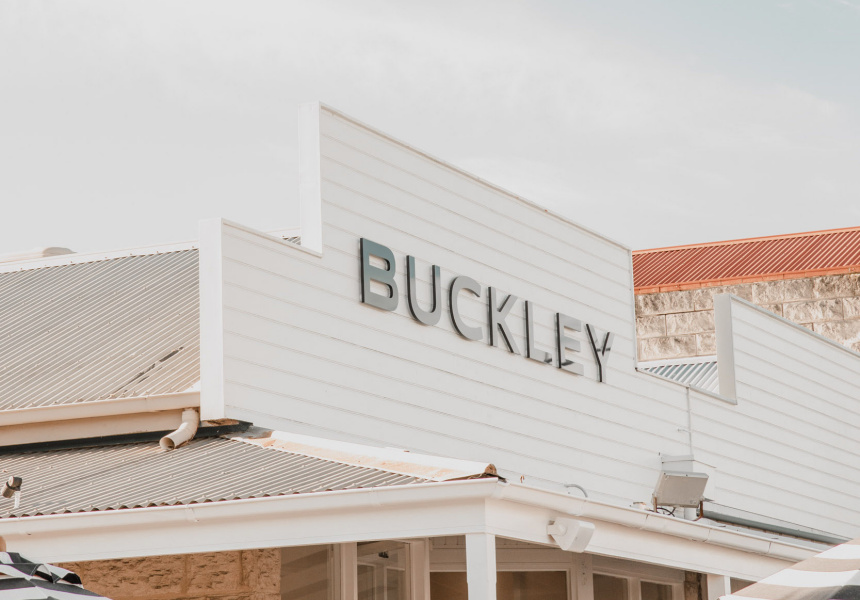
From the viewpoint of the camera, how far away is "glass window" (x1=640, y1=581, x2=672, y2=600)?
579 inches

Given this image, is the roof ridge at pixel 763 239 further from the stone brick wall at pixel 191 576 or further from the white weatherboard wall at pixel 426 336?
the stone brick wall at pixel 191 576

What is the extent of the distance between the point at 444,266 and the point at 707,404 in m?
5.17

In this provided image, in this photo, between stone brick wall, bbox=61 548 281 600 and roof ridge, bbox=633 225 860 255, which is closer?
stone brick wall, bbox=61 548 281 600

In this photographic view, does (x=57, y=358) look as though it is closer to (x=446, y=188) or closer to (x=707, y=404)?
(x=446, y=188)

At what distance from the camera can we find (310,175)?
38.9ft

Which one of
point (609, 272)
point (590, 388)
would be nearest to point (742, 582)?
point (590, 388)

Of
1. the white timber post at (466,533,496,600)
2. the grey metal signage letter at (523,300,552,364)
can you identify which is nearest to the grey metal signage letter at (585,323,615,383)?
the grey metal signage letter at (523,300,552,364)

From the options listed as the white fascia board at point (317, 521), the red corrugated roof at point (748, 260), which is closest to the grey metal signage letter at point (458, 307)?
the white fascia board at point (317, 521)

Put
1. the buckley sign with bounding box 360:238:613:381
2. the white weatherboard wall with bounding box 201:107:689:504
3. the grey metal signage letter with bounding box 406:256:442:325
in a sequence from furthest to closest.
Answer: the grey metal signage letter with bounding box 406:256:442:325, the buckley sign with bounding box 360:238:613:381, the white weatherboard wall with bounding box 201:107:689:504

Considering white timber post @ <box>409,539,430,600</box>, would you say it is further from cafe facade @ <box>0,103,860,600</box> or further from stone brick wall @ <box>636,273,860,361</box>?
stone brick wall @ <box>636,273,860,361</box>

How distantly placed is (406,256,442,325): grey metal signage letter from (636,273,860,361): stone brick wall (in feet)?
46.0

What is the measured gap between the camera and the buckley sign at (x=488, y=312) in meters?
12.2

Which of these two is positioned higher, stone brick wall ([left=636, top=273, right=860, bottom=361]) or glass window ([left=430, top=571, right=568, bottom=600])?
stone brick wall ([left=636, top=273, right=860, bottom=361])

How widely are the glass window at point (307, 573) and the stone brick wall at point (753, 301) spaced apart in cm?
1625
